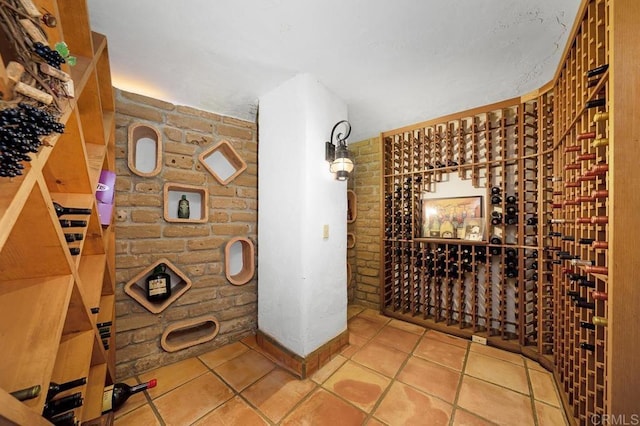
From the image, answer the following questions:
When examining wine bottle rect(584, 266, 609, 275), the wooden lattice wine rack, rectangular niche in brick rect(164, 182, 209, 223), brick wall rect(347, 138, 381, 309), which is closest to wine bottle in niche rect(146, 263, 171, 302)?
rectangular niche in brick rect(164, 182, 209, 223)

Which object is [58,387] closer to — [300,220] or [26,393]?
[26,393]

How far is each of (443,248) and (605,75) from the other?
179 centimetres

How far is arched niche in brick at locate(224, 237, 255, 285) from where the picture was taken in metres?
2.07

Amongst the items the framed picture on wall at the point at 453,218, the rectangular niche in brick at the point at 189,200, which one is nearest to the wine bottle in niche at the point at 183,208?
the rectangular niche in brick at the point at 189,200

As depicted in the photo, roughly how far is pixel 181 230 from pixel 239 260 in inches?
23.8

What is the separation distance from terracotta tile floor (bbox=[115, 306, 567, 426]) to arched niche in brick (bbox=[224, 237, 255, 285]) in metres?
0.61

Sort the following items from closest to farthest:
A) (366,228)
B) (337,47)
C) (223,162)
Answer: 1. (337,47)
2. (223,162)
3. (366,228)

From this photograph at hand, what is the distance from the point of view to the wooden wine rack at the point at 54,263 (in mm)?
493

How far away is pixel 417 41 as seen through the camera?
54.1 inches

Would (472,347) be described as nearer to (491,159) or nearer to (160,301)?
(491,159)

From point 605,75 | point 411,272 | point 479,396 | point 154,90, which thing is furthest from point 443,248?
point 154,90

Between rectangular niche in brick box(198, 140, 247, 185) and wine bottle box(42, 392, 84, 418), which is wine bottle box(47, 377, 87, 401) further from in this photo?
rectangular niche in brick box(198, 140, 247, 185)

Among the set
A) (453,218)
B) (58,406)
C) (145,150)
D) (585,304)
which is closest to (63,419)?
(58,406)

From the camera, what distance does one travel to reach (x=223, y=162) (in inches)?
84.7
